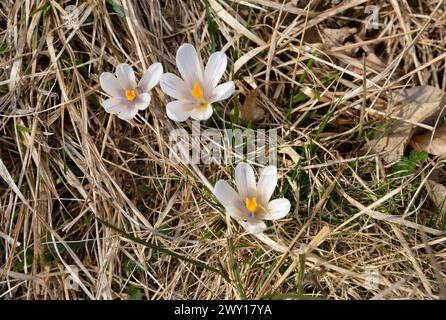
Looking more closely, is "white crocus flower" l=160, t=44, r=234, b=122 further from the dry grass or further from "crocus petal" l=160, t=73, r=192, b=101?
the dry grass

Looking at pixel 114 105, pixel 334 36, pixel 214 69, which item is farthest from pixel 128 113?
pixel 334 36

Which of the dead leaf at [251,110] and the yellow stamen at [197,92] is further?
the dead leaf at [251,110]

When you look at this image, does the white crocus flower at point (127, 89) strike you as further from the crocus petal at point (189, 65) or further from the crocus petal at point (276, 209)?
the crocus petal at point (276, 209)

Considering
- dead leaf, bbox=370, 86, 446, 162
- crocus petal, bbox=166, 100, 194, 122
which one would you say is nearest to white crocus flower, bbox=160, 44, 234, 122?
crocus petal, bbox=166, 100, 194, 122

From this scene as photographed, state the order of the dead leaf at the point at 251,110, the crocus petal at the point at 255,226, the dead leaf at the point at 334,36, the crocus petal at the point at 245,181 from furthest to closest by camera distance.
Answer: the dead leaf at the point at 334,36 → the dead leaf at the point at 251,110 → the crocus petal at the point at 245,181 → the crocus petal at the point at 255,226

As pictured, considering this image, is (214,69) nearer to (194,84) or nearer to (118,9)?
(194,84)

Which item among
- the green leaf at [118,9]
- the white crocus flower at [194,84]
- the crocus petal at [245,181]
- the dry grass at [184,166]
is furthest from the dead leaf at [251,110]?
the green leaf at [118,9]

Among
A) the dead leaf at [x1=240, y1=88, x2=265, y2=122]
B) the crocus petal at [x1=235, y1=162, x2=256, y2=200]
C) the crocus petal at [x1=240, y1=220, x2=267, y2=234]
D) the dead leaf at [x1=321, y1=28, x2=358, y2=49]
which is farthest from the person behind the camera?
the dead leaf at [x1=321, y1=28, x2=358, y2=49]

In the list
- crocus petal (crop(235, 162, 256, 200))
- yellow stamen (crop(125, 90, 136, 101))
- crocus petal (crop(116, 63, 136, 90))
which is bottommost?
crocus petal (crop(235, 162, 256, 200))
